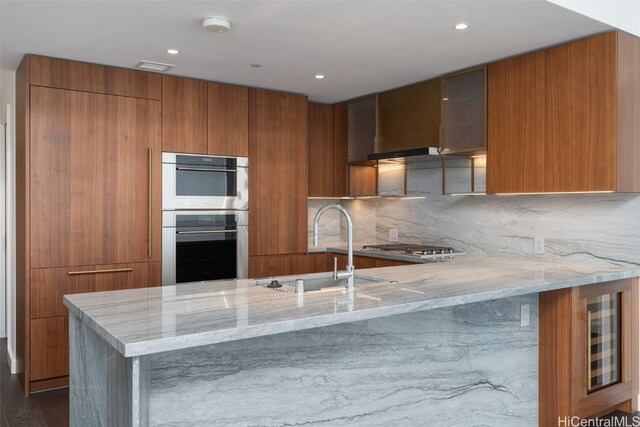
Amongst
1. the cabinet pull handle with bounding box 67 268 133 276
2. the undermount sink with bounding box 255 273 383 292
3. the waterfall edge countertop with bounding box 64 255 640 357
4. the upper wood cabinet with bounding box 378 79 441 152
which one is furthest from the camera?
the upper wood cabinet with bounding box 378 79 441 152

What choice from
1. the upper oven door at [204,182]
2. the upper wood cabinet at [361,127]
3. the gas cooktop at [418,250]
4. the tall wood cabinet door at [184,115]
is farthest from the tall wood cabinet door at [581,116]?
the tall wood cabinet door at [184,115]

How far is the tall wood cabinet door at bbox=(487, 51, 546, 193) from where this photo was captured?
3459 millimetres

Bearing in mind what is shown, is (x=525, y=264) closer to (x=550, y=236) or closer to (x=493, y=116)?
(x=550, y=236)

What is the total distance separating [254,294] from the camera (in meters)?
2.25

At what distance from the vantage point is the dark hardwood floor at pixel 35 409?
3096 mm

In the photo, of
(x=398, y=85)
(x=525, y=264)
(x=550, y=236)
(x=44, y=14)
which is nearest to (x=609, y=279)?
(x=525, y=264)

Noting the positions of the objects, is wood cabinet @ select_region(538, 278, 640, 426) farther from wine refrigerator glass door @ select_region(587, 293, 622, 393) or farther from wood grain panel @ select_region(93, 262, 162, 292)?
wood grain panel @ select_region(93, 262, 162, 292)

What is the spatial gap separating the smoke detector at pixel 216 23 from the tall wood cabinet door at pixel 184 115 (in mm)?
1250

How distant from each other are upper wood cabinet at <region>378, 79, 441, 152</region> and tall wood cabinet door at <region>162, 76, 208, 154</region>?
5.16ft

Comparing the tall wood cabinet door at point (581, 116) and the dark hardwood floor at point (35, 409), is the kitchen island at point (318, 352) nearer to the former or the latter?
the tall wood cabinet door at point (581, 116)

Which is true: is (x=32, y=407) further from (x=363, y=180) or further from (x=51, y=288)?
(x=363, y=180)

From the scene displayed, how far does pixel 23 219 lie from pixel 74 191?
1.25 feet

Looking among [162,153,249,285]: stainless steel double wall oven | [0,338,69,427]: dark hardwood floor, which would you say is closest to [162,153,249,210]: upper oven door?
[162,153,249,285]: stainless steel double wall oven

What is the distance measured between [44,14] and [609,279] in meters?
3.43
